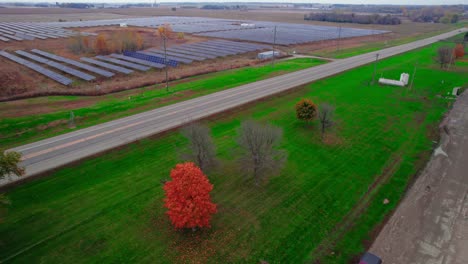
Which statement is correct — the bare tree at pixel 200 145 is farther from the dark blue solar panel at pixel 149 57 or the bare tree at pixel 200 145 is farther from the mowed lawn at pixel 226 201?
the dark blue solar panel at pixel 149 57

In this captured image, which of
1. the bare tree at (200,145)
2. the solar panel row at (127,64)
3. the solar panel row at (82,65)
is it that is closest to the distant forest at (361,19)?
the solar panel row at (127,64)

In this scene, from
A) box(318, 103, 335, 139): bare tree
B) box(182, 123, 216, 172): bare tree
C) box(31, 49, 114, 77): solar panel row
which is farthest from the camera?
box(31, 49, 114, 77): solar panel row

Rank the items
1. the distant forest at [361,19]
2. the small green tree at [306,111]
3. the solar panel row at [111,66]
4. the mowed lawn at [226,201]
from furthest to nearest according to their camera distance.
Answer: the distant forest at [361,19] < the solar panel row at [111,66] < the small green tree at [306,111] < the mowed lawn at [226,201]

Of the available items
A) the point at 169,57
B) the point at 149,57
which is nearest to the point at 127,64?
the point at 149,57

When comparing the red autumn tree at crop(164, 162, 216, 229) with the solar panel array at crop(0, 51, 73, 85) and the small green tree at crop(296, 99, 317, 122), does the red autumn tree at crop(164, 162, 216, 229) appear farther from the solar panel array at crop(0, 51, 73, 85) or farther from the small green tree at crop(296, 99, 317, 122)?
the solar panel array at crop(0, 51, 73, 85)

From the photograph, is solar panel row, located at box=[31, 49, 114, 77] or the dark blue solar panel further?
the dark blue solar panel

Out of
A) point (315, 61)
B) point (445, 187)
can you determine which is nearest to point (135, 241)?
point (445, 187)

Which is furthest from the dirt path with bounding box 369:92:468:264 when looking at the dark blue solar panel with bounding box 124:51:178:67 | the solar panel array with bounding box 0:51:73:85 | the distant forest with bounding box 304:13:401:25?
the distant forest with bounding box 304:13:401:25
